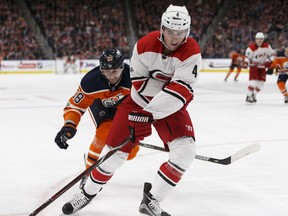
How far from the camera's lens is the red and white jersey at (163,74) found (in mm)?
2484

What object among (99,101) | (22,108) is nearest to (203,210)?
(99,101)

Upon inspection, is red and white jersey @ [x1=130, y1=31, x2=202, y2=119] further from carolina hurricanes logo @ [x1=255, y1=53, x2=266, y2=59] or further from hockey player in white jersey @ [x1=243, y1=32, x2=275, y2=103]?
carolina hurricanes logo @ [x1=255, y1=53, x2=266, y2=59]

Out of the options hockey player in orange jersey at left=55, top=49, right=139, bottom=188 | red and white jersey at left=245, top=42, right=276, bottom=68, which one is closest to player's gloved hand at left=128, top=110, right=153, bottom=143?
hockey player in orange jersey at left=55, top=49, right=139, bottom=188

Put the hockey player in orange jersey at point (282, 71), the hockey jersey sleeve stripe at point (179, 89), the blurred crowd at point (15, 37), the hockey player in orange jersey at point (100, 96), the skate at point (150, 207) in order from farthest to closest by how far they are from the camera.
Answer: the blurred crowd at point (15, 37) < the hockey player in orange jersey at point (282, 71) < the hockey player in orange jersey at point (100, 96) < the skate at point (150, 207) < the hockey jersey sleeve stripe at point (179, 89)

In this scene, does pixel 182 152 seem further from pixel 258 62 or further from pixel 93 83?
pixel 258 62

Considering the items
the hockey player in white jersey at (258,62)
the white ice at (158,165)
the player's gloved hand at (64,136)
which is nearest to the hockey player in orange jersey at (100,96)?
the player's gloved hand at (64,136)

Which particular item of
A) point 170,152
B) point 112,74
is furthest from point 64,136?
point 170,152

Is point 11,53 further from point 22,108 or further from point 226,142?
point 226,142

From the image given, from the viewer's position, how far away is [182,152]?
2510mm

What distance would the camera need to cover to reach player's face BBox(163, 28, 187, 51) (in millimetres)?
2482

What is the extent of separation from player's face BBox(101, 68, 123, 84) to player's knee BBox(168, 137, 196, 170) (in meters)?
0.60

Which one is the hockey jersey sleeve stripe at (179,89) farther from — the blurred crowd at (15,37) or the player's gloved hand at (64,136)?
the blurred crowd at (15,37)

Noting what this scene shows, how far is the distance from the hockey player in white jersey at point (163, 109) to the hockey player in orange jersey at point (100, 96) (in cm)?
25

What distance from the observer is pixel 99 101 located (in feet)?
10.3
